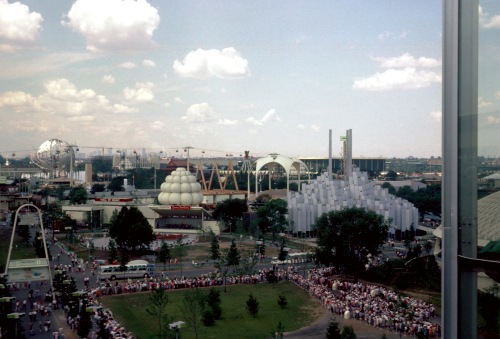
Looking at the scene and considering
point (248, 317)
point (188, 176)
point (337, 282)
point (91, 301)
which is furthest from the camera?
point (188, 176)

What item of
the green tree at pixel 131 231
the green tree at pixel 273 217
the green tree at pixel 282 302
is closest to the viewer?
the green tree at pixel 282 302

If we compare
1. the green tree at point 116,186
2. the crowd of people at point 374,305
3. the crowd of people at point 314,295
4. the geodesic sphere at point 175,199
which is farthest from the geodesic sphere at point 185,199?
the green tree at point 116,186

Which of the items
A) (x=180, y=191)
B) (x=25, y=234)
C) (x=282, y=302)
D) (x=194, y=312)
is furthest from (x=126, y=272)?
(x=180, y=191)

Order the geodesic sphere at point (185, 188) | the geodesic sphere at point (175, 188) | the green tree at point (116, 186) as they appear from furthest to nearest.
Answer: the green tree at point (116, 186)
the geodesic sphere at point (185, 188)
the geodesic sphere at point (175, 188)

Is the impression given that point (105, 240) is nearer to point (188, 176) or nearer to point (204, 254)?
point (204, 254)

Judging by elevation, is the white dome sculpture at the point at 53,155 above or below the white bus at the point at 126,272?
above

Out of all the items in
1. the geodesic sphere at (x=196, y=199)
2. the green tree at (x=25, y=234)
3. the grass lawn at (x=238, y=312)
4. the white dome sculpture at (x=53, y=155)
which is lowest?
the grass lawn at (x=238, y=312)

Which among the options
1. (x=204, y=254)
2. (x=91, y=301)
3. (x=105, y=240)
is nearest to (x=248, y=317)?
(x=91, y=301)

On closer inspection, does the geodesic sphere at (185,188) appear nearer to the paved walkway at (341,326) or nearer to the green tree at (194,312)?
the green tree at (194,312)
